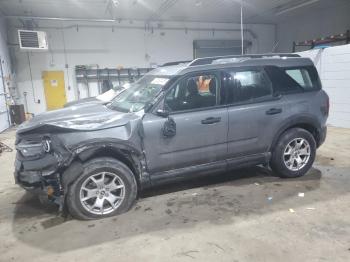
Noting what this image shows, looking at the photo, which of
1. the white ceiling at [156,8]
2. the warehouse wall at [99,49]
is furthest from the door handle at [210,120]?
the warehouse wall at [99,49]

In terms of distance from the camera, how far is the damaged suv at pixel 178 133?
3.07 metres

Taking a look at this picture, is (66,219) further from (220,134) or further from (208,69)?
(208,69)

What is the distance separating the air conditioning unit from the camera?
11047 mm

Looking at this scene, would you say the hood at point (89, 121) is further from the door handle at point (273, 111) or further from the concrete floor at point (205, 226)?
the door handle at point (273, 111)

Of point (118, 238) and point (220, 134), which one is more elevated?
point (220, 134)

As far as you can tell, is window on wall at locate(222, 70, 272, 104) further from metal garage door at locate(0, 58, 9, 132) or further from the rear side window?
metal garage door at locate(0, 58, 9, 132)

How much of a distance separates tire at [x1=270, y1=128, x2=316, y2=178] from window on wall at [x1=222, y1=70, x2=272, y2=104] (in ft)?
2.27

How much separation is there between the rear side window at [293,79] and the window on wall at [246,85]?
12 cm

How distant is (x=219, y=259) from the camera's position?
2449mm

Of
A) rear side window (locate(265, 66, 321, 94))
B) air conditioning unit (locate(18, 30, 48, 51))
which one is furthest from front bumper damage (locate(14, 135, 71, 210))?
air conditioning unit (locate(18, 30, 48, 51))

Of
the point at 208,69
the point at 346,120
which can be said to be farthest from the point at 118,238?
the point at 346,120

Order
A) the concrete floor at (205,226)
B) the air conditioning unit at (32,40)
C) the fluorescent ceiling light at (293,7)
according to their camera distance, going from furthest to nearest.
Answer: the fluorescent ceiling light at (293,7) → the air conditioning unit at (32,40) → the concrete floor at (205,226)

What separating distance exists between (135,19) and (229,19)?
4.55 meters

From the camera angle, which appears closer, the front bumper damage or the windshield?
the front bumper damage
